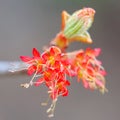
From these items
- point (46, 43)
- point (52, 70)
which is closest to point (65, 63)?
point (52, 70)

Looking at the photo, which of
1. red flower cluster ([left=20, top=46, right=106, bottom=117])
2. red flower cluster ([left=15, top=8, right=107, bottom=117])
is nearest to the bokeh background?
red flower cluster ([left=15, top=8, right=107, bottom=117])

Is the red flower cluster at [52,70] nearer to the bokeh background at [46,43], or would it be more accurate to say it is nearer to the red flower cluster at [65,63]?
the red flower cluster at [65,63]

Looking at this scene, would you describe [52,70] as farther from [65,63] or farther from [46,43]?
[46,43]

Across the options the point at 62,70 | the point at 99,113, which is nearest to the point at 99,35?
the point at 99,113

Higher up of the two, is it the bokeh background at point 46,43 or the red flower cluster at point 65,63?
the bokeh background at point 46,43

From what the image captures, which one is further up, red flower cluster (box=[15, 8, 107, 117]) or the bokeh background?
the bokeh background

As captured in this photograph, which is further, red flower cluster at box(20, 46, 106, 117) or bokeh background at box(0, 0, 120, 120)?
bokeh background at box(0, 0, 120, 120)

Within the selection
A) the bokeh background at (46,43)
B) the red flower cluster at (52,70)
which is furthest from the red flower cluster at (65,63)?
Result: the bokeh background at (46,43)

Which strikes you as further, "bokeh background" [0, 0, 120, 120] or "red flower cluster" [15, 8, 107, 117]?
"bokeh background" [0, 0, 120, 120]

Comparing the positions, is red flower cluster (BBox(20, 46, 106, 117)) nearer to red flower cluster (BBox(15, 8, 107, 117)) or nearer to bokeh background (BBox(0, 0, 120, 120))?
red flower cluster (BBox(15, 8, 107, 117))
